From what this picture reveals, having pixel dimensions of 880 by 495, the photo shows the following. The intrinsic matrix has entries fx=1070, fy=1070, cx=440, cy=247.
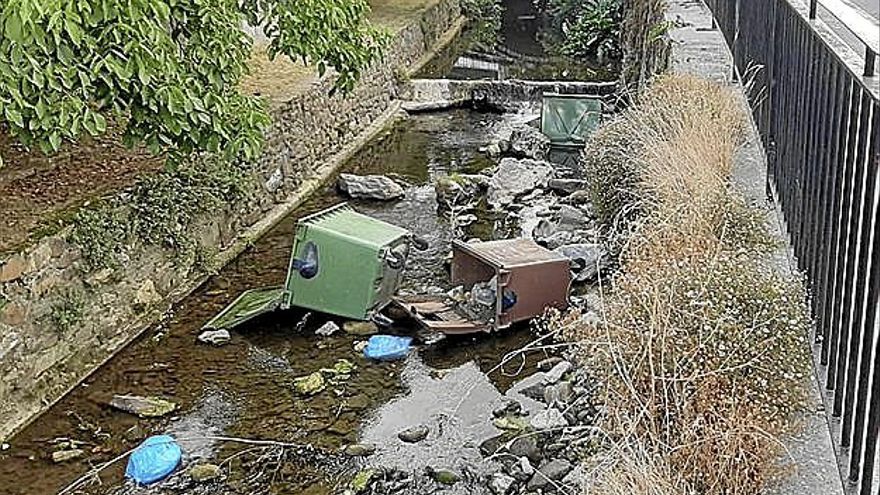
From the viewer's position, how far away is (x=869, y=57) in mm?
3049

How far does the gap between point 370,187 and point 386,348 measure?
155 inches

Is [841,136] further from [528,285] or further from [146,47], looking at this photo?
[528,285]

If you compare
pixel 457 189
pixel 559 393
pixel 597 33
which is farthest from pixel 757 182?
pixel 597 33

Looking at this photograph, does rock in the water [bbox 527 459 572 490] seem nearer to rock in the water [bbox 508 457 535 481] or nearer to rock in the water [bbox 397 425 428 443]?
rock in the water [bbox 508 457 535 481]

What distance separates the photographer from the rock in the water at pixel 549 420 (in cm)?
632

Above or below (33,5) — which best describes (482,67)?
below

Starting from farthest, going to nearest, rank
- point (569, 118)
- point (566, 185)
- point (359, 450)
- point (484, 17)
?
point (484, 17)
point (569, 118)
point (566, 185)
point (359, 450)

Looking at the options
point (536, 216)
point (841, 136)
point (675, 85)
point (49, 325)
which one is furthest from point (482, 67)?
point (841, 136)

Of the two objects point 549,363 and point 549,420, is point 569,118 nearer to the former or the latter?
point 549,363

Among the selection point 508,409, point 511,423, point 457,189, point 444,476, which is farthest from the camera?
point 457,189

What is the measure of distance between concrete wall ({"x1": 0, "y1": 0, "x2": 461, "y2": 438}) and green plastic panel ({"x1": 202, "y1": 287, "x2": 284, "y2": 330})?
0.52 metres

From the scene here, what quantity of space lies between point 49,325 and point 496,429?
10.4ft

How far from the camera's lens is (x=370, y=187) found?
11523 mm

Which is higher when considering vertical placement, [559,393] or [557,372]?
[559,393]
